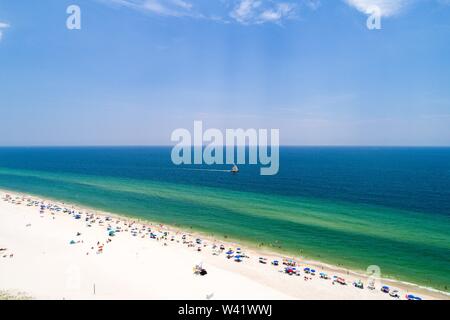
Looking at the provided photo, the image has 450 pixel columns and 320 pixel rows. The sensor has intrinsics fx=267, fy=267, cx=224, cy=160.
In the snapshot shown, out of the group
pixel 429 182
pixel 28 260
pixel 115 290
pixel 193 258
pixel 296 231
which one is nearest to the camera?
pixel 115 290

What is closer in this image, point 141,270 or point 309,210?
point 141,270

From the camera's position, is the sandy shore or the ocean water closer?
the sandy shore

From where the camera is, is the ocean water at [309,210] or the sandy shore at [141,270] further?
the ocean water at [309,210]

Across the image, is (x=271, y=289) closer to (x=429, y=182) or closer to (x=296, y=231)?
(x=296, y=231)

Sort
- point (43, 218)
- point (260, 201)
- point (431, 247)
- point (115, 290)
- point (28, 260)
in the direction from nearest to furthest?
point (115, 290) → point (28, 260) → point (431, 247) → point (43, 218) → point (260, 201)

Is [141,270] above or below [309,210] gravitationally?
below

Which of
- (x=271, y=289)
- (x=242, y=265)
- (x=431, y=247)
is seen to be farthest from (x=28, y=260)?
(x=431, y=247)
